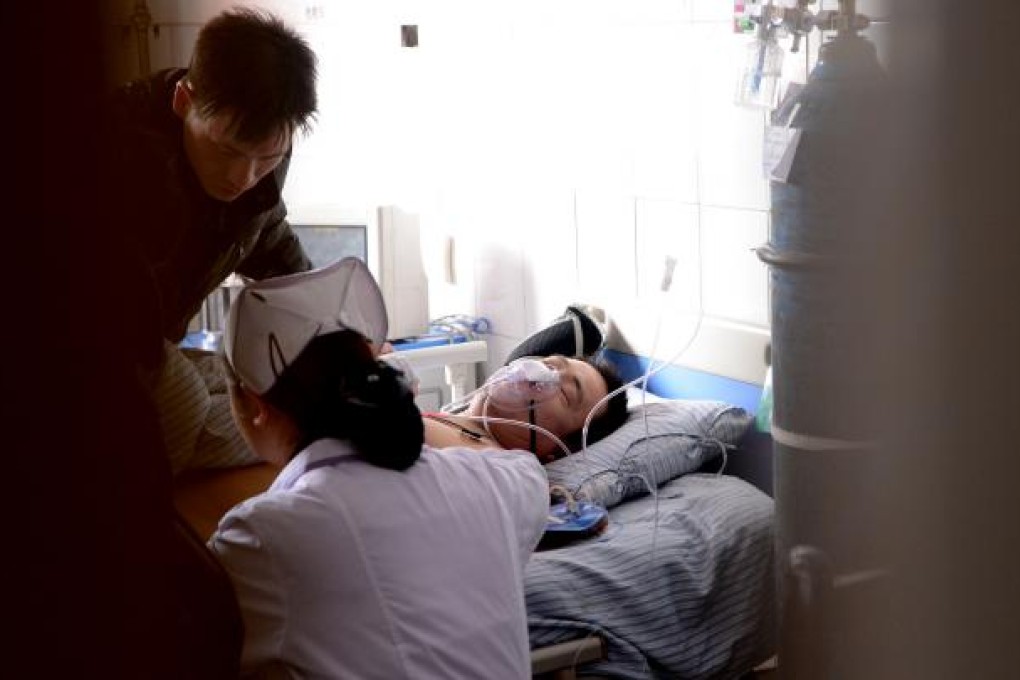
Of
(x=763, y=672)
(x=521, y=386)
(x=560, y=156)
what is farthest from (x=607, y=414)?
(x=560, y=156)

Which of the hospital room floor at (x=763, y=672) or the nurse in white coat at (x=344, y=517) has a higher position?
the nurse in white coat at (x=344, y=517)

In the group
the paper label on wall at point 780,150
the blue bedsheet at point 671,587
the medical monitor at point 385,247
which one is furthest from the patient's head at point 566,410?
the paper label on wall at point 780,150

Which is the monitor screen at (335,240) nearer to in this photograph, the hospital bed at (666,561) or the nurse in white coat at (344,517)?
the hospital bed at (666,561)

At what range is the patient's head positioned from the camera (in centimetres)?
203

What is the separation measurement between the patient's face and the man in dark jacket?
87 centimetres

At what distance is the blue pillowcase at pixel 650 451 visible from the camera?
1978 mm

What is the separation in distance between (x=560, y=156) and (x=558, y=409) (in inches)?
26.0

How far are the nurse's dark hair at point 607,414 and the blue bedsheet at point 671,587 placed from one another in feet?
0.55

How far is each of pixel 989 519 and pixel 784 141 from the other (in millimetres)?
1107

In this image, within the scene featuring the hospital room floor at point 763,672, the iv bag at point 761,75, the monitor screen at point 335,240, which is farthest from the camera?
the monitor screen at point 335,240

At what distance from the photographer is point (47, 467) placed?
192 mm

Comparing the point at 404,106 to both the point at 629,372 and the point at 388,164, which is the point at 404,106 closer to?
the point at 388,164

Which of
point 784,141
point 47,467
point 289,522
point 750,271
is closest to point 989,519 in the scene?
point 47,467

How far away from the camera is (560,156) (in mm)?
2512
